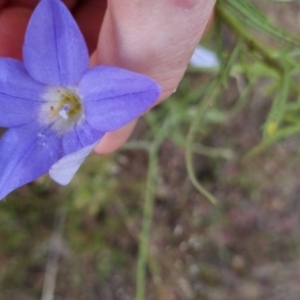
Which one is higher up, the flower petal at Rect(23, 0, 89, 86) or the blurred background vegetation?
the flower petal at Rect(23, 0, 89, 86)

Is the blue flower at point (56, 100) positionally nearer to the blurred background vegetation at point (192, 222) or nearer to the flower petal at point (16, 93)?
the flower petal at point (16, 93)

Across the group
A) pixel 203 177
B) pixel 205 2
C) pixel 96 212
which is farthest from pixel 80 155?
pixel 203 177

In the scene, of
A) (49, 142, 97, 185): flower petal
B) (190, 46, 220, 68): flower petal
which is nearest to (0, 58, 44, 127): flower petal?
(49, 142, 97, 185): flower petal

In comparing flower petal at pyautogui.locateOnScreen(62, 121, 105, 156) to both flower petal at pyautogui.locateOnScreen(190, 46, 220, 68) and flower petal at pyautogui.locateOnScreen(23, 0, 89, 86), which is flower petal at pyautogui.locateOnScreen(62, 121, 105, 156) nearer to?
flower petal at pyautogui.locateOnScreen(23, 0, 89, 86)

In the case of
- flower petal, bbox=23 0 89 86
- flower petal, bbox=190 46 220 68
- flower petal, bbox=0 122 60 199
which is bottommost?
flower petal, bbox=190 46 220 68

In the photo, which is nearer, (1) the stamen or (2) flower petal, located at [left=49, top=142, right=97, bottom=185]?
(2) flower petal, located at [left=49, top=142, right=97, bottom=185]

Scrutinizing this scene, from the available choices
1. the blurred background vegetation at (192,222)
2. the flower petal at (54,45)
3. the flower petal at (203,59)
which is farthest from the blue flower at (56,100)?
the blurred background vegetation at (192,222)
